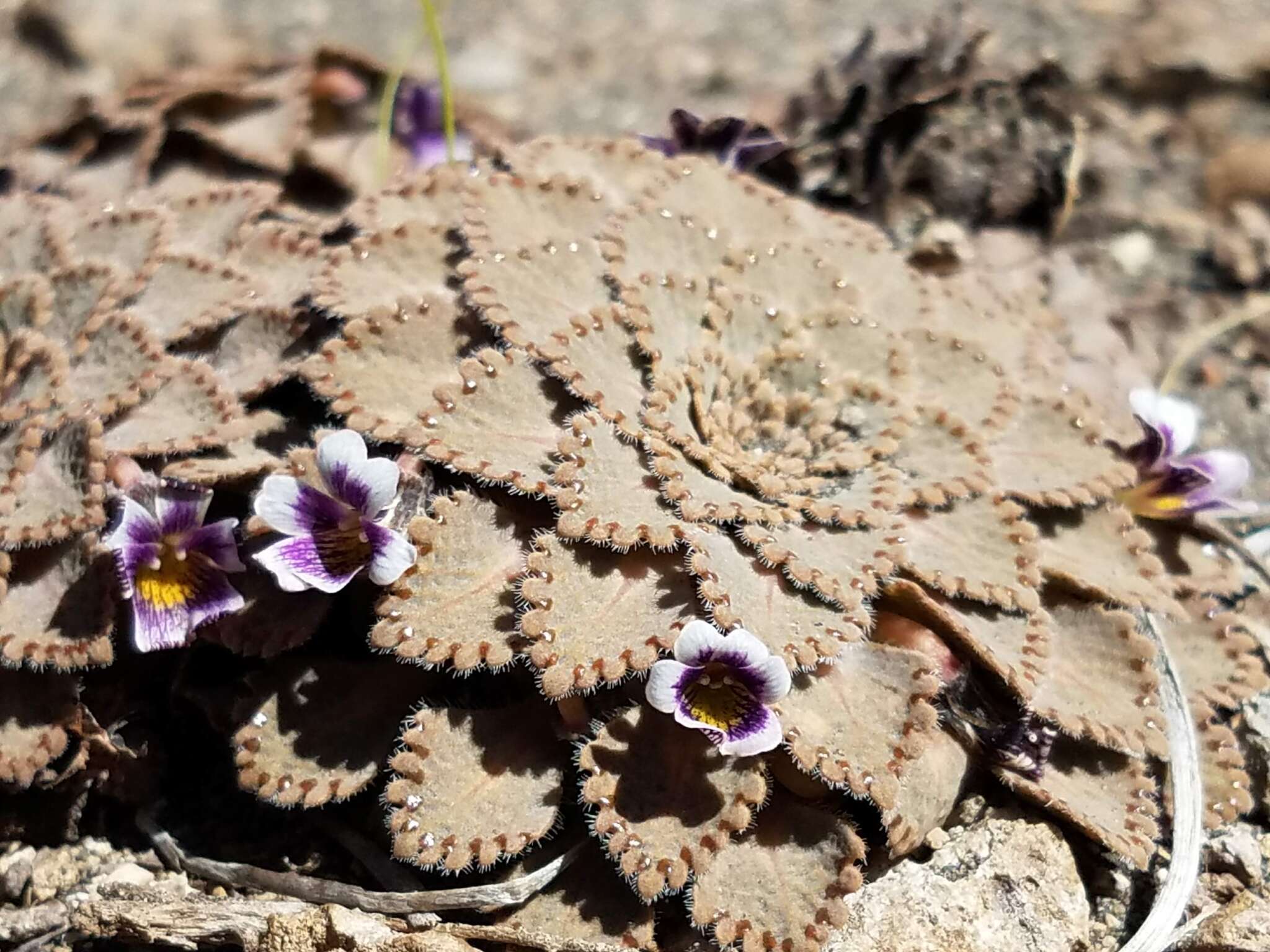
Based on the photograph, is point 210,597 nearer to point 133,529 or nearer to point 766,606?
point 133,529

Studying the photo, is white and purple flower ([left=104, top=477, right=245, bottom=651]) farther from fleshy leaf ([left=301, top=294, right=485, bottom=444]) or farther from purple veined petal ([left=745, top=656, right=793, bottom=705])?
purple veined petal ([left=745, top=656, right=793, bottom=705])

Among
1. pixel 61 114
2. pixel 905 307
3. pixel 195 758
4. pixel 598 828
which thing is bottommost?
pixel 195 758

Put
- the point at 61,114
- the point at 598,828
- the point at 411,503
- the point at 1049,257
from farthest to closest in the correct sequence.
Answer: the point at 61,114 → the point at 1049,257 → the point at 411,503 → the point at 598,828

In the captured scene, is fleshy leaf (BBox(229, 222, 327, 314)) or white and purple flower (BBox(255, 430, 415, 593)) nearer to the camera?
white and purple flower (BBox(255, 430, 415, 593))

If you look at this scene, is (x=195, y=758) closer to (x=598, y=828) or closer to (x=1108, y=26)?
(x=598, y=828)

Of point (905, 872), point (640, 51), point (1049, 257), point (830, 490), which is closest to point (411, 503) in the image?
point (830, 490)

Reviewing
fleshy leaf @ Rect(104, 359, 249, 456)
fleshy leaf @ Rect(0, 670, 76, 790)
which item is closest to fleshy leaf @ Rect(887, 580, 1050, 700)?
fleshy leaf @ Rect(104, 359, 249, 456)

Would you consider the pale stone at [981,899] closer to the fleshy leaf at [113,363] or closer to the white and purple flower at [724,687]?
the white and purple flower at [724,687]
